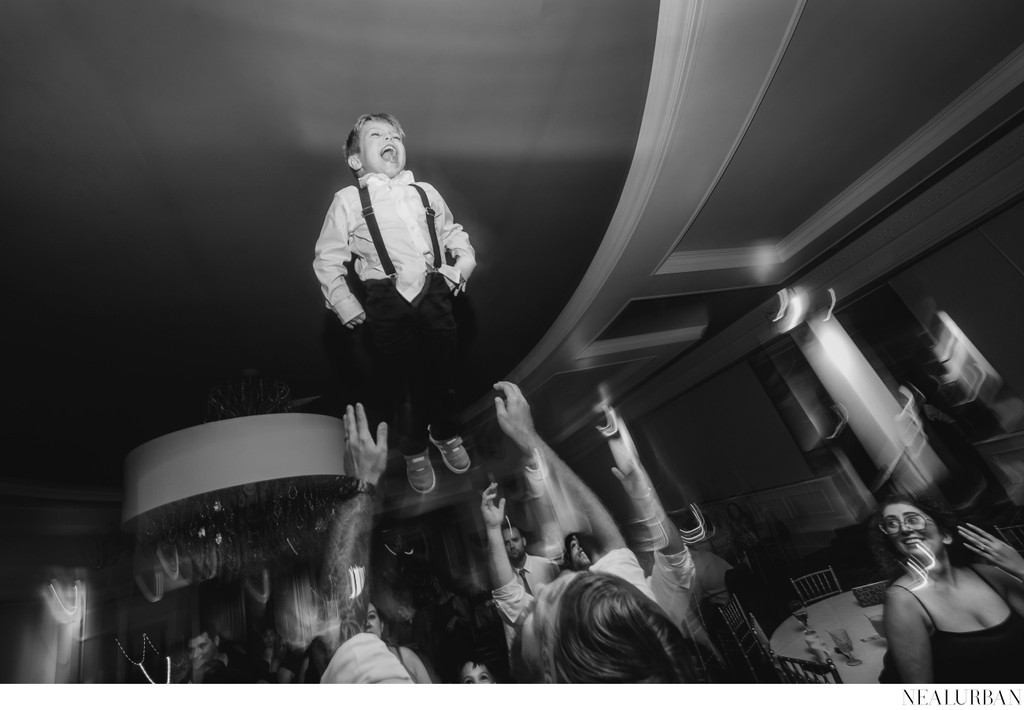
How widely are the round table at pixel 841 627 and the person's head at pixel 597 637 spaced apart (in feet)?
0.99

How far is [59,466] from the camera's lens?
5.67 feet

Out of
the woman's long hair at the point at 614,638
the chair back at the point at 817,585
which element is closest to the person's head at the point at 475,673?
the woman's long hair at the point at 614,638

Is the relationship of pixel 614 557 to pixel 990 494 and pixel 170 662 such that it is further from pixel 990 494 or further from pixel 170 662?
pixel 170 662

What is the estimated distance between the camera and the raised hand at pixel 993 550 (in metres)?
1.62

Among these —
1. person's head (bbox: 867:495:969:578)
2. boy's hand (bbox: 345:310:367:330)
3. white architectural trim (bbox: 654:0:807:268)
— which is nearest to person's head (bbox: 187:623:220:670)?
boy's hand (bbox: 345:310:367:330)

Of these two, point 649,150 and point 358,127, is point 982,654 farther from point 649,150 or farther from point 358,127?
point 358,127

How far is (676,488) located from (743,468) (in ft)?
0.76

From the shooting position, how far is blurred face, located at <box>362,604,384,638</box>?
174 centimetres

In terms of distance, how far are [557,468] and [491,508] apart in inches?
10.2

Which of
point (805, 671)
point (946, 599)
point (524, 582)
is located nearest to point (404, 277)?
point (524, 582)

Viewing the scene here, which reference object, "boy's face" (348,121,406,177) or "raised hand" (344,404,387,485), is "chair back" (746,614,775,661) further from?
"boy's face" (348,121,406,177)

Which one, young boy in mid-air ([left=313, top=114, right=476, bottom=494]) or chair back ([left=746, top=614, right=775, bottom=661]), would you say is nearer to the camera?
chair back ([left=746, top=614, right=775, bottom=661])

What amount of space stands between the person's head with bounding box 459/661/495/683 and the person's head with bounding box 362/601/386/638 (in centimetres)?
27
